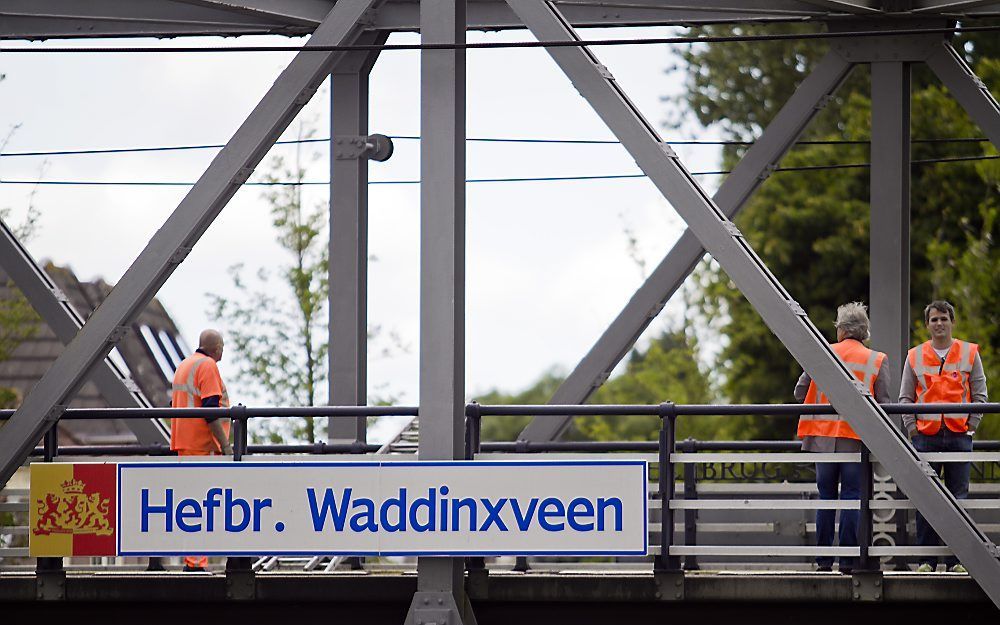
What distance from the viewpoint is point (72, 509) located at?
1075 cm

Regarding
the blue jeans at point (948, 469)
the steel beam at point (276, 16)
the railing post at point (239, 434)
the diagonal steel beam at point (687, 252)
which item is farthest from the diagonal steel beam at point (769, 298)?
the railing post at point (239, 434)

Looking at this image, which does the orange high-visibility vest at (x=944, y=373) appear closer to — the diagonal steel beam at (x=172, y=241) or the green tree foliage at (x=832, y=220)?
the diagonal steel beam at (x=172, y=241)

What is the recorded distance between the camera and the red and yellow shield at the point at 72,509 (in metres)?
10.7

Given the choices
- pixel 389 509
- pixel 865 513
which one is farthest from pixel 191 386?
pixel 865 513

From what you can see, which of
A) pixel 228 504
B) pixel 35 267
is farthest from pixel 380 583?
pixel 35 267

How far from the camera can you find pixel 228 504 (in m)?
10.5

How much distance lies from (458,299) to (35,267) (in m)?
4.25

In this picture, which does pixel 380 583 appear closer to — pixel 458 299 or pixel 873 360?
pixel 458 299

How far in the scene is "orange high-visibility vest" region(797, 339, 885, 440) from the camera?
35.4 feet

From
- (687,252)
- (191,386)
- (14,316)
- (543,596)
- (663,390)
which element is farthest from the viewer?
(663,390)

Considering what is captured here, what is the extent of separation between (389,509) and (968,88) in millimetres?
6273

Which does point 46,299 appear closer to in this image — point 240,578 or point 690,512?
point 240,578

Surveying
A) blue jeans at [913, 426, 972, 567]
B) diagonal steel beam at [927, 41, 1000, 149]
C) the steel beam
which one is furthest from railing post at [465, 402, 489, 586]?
diagonal steel beam at [927, 41, 1000, 149]

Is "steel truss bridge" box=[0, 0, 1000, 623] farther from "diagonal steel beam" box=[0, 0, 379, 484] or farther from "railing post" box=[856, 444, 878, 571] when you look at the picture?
"railing post" box=[856, 444, 878, 571]
